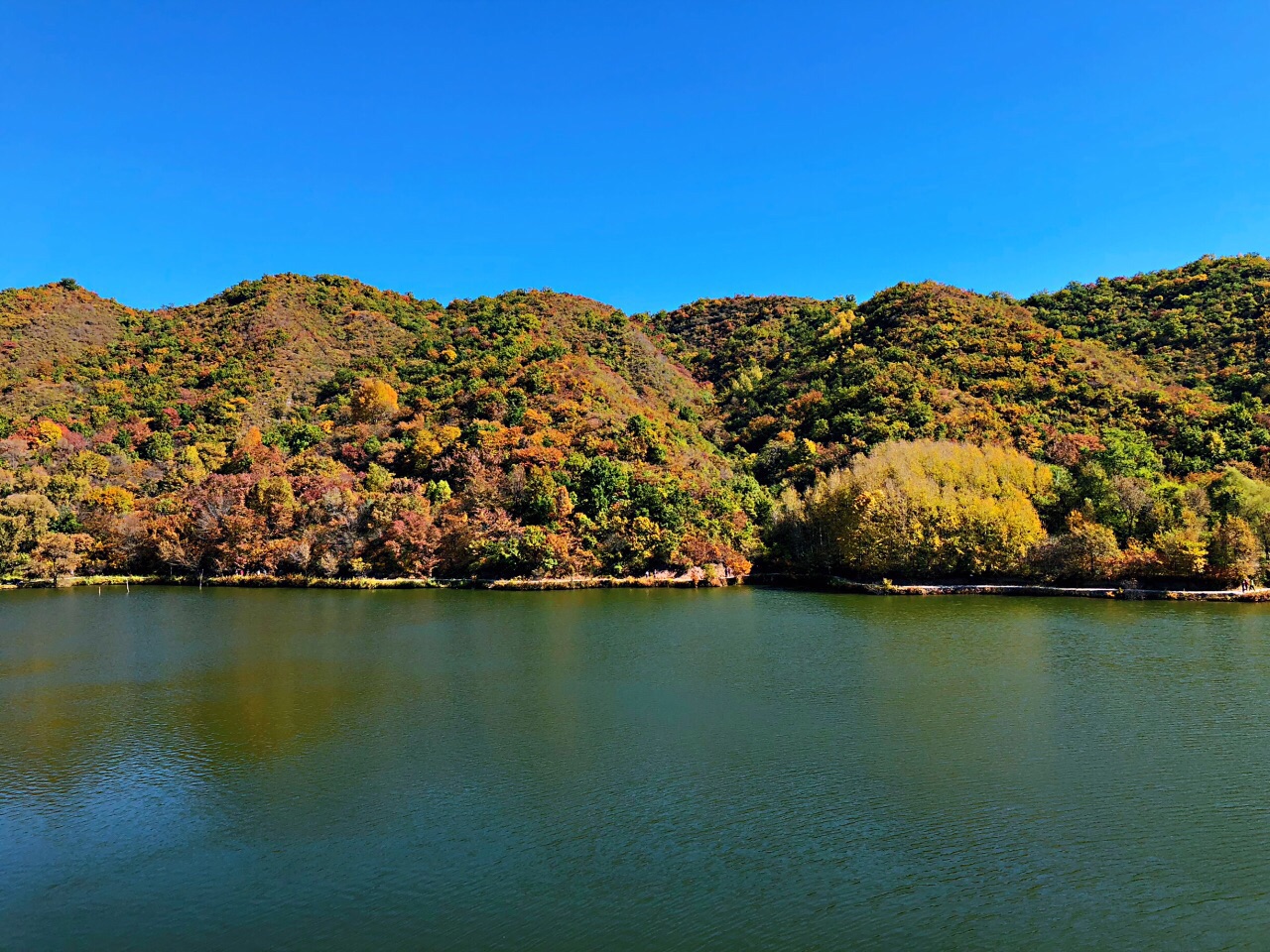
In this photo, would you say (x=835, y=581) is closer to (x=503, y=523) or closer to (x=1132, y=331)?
(x=503, y=523)

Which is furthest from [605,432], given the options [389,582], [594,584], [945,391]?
[945,391]

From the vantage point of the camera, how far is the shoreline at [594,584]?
144ft

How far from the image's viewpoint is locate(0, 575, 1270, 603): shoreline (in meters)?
43.9

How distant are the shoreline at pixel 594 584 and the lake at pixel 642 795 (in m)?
13.4

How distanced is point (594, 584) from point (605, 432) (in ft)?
51.8

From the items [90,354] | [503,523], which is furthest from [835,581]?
[90,354]

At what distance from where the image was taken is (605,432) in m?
62.8

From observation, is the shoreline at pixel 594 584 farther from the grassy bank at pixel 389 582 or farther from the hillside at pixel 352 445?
the hillside at pixel 352 445

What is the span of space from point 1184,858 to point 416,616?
3251 cm

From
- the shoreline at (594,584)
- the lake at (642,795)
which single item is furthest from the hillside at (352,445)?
the lake at (642,795)

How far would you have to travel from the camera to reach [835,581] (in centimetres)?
4891

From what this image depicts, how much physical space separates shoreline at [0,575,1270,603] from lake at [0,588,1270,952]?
13439 mm

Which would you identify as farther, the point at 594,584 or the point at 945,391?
the point at 945,391

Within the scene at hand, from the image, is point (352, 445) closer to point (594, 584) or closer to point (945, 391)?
point (594, 584)
